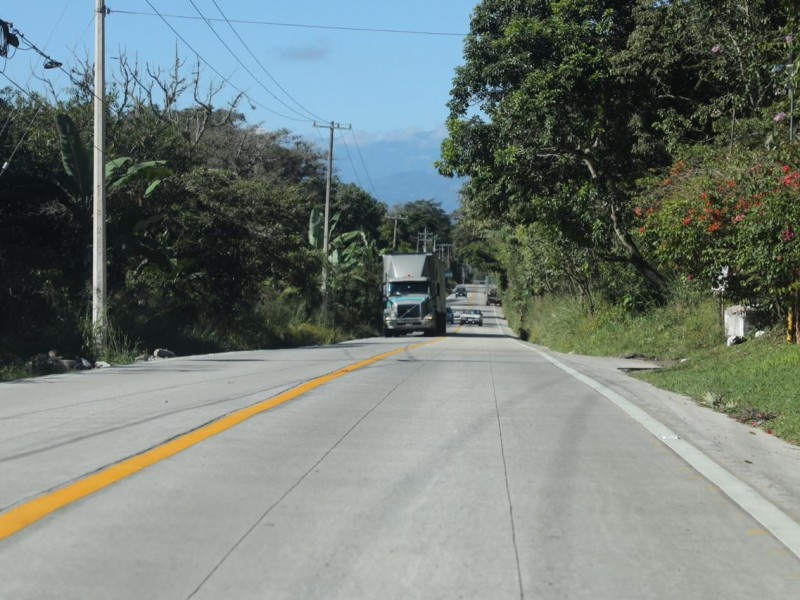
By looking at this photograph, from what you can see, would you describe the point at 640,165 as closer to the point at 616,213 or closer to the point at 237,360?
the point at 616,213

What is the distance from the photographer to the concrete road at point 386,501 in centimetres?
491

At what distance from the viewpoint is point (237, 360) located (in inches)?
792

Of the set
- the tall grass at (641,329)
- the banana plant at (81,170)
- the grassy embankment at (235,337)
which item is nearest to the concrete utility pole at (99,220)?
the grassy embankment at (235,337)

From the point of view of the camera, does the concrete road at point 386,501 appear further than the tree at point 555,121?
No

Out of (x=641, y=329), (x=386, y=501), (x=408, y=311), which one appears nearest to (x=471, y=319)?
(x=408, y=311)

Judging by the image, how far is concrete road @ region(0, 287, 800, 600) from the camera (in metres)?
4.91

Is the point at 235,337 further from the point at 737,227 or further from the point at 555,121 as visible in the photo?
the point at 737,227

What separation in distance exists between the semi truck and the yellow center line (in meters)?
34.0

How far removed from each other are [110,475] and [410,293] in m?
39.0

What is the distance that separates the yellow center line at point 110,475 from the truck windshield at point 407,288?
113ft

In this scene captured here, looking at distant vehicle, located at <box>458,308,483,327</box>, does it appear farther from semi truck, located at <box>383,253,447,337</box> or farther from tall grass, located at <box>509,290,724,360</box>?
tall grass, located at <box>509,290,724,360</box>

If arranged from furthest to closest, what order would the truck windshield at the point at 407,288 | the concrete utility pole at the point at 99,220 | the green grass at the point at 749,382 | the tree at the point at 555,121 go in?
the truck windshield at the point at 407,288 → the tree at the point at 555,121 → the concrete utility pole at the point at 99,220 → the green grass at the point at 749,382

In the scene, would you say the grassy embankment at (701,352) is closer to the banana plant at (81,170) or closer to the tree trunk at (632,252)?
the tree trunk at (632,252)

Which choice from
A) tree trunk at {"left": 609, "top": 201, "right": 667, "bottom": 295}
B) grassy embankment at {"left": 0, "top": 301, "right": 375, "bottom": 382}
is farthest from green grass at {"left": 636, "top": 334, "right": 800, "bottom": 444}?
grassy embankment at {"left": 0, "top": 301, "right": 375, "bottom": 382}
